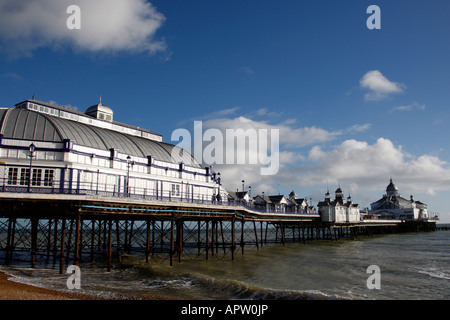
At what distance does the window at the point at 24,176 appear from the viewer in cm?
2705

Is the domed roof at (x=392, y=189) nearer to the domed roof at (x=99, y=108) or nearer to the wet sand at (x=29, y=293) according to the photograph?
the domed roof at (x=99, y=108)

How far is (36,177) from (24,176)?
33.3 inches

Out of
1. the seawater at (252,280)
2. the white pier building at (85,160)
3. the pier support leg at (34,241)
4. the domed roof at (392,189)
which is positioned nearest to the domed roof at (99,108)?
the white pier building at (85,160)

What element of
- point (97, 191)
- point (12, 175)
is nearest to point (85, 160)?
point (12, 175)

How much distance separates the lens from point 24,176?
27234mm

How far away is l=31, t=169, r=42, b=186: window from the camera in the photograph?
27.3 m

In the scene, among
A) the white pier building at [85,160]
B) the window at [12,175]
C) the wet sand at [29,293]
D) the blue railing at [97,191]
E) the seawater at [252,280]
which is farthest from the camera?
the white pier building at [85,160]

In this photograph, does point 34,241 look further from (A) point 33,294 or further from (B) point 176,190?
(B) point 176,190

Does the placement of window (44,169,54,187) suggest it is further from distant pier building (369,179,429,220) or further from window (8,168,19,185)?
distant pier building (369,179,429,220)

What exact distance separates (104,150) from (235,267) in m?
16.4

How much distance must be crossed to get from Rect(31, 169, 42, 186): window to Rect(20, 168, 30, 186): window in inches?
16.6

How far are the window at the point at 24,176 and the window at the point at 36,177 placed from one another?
420 millimetres
